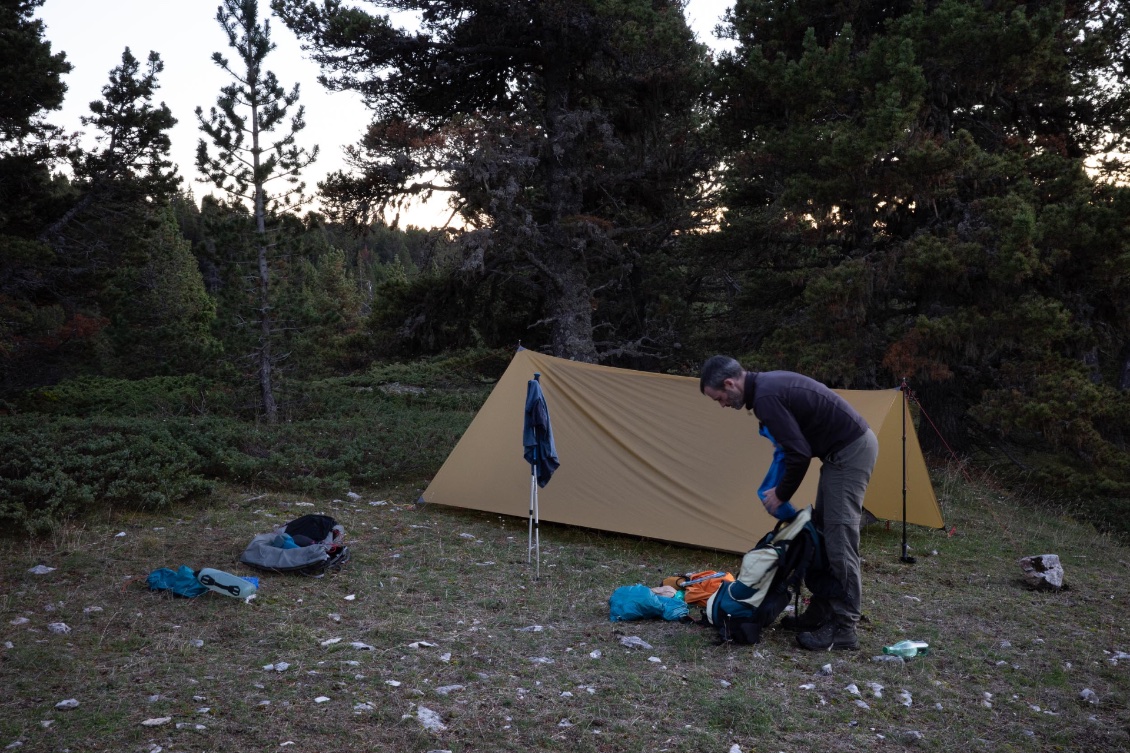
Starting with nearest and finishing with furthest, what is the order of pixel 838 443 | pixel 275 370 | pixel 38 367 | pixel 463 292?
1. pixel 838 443
2. pixel 275 370
3. pixel 463 292
4. pixel 38 367

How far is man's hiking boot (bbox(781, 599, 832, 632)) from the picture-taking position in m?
4.84

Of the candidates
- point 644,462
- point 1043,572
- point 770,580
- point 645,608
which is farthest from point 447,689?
point 1043,572

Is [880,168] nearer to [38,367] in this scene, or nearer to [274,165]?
[274,165]

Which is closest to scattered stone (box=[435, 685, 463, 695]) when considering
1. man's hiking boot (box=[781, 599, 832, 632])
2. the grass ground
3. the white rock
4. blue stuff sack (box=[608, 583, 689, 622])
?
the grass ground

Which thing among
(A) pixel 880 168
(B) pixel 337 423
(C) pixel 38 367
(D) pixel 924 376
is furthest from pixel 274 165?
(C) pixel 38 367

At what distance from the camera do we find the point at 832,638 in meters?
4.73

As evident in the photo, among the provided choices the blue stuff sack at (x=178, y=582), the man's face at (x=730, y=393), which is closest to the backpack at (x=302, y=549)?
the blue stuff sack at (x=178, y=582)

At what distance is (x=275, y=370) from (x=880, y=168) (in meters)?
9.22

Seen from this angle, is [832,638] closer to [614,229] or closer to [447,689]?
[447,689]

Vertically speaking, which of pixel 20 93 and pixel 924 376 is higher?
pixel 20 93

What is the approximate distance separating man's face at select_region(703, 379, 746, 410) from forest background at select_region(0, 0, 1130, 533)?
16.9ft

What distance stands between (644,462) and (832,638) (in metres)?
2.77

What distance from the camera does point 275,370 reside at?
1265 centimetres

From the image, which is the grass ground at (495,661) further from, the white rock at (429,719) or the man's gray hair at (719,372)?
the man's gray hair at (719,372)
